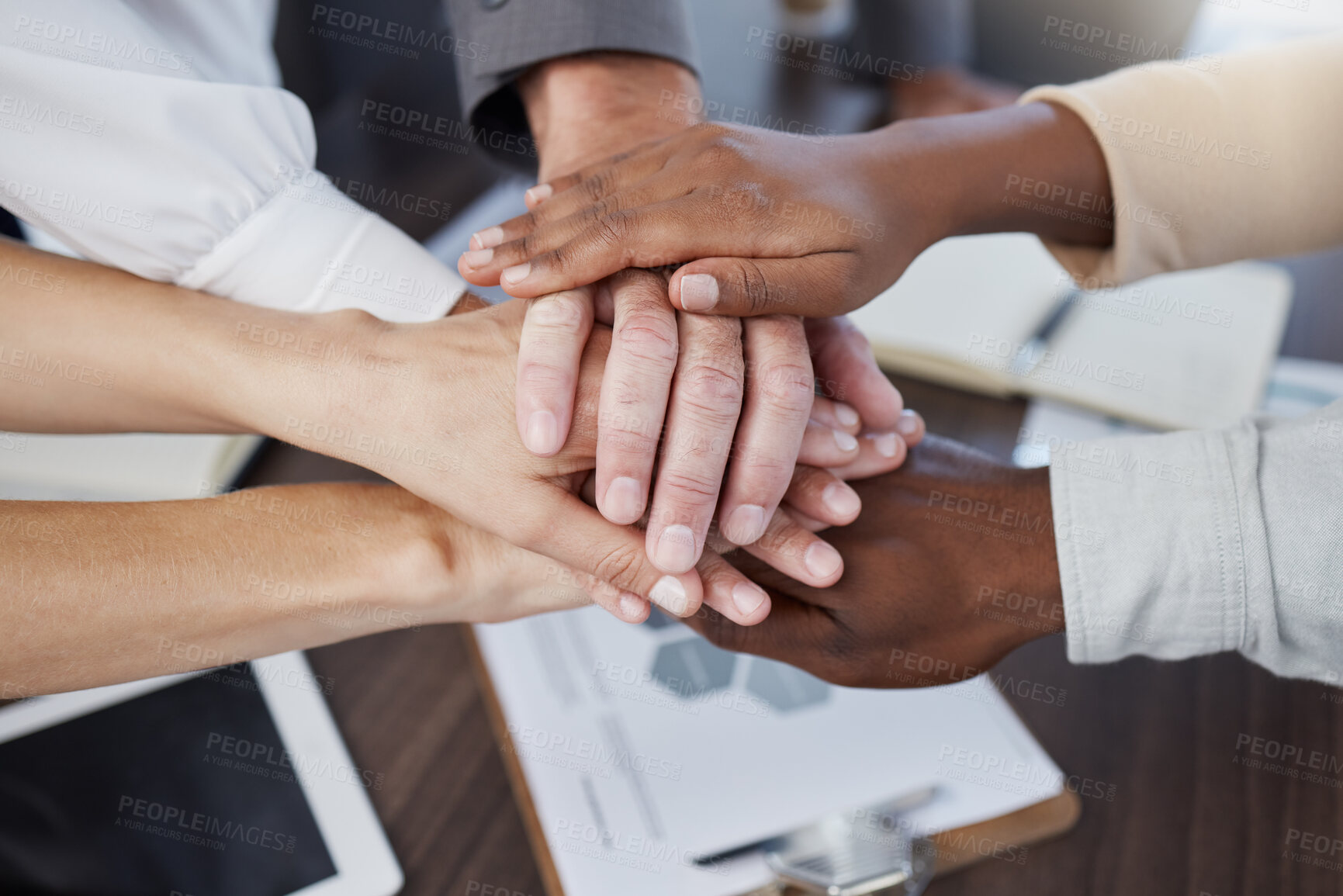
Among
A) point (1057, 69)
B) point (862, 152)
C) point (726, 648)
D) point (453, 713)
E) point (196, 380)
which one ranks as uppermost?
point (862, 152)

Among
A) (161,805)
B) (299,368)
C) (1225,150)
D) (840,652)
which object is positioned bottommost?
(161,805)

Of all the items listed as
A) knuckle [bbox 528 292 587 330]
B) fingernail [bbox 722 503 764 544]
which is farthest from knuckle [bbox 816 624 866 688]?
knuckle [bbox 528 292 587 330]

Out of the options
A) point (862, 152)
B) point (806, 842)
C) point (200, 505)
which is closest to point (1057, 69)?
point (862, 152)

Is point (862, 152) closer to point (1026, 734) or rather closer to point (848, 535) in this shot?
point (848, 535)

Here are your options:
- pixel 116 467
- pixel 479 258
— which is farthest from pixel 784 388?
pixel 116 467

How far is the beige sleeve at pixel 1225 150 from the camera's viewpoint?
823 millimetres

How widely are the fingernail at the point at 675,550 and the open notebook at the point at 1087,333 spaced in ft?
1.73

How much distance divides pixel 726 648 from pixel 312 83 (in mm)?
1332

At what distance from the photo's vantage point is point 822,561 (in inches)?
27.8

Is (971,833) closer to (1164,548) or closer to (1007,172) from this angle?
(1164,548)

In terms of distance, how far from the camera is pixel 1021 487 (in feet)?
2.44

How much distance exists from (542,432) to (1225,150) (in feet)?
2.28

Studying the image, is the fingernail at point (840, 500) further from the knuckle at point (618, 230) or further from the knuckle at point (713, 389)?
the knuckle at point (618, 230)

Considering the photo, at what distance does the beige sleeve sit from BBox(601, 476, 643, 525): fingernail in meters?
0.54
